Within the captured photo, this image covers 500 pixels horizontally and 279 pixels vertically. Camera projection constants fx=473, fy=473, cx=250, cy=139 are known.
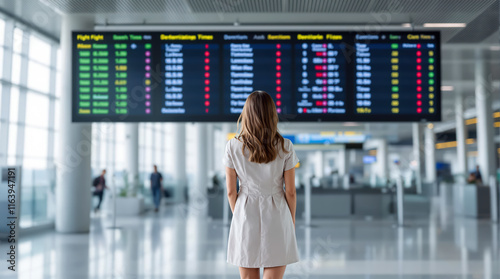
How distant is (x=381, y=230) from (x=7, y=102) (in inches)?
342

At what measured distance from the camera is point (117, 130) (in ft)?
65.7

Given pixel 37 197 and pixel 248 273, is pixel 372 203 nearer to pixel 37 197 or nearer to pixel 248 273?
pixel 37 197

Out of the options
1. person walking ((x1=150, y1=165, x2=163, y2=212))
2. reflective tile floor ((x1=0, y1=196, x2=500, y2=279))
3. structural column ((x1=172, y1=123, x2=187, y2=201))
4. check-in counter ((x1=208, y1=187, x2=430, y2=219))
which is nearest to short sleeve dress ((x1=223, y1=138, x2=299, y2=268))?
reflective tile floor ((x1=0, y1=196, x2=500, y2=279))

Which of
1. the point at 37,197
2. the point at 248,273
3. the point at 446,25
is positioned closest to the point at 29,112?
the point at 37,197

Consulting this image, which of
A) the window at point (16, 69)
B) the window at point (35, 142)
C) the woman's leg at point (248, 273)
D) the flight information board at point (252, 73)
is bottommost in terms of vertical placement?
the woman's leg at point (248, 273)

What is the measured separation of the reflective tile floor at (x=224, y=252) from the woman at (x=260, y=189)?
3144 millimetres

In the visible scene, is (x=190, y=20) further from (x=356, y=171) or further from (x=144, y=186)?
(x=356, y=171)

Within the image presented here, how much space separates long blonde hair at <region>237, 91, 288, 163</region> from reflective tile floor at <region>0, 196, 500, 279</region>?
11.3 ft

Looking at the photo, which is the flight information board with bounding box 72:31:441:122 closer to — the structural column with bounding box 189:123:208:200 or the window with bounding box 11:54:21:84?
the window with bounding box 11:54:21:84

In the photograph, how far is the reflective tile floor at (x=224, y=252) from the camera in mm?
5879

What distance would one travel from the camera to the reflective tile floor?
5879 millimetres

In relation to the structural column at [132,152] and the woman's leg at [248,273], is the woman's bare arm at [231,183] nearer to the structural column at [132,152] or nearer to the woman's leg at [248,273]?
the woman's leg at [248,273]

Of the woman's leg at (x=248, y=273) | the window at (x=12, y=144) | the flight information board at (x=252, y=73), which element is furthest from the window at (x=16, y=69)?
the woman's leg at (x=248, y=273)

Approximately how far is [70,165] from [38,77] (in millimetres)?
3643
